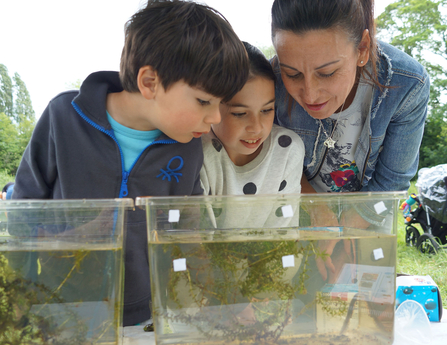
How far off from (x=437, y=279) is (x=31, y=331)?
328cm

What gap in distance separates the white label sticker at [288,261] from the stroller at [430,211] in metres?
3.13

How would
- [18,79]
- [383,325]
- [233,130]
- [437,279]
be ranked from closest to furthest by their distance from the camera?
[383,325] → [233,130] → [437,279] → [18,79]

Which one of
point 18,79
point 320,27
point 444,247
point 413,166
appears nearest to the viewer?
point 320,27

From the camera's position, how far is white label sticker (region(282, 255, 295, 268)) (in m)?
0.71

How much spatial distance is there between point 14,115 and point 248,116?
16.3ft

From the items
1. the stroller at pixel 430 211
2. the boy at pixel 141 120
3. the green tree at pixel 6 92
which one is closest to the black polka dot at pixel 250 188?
the boy at pixel 141 120

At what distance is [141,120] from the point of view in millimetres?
1065

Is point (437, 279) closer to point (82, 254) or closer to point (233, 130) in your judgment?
point (233, 130)

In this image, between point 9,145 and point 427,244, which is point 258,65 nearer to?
point 427,244

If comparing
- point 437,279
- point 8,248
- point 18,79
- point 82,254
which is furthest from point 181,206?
point 18,79

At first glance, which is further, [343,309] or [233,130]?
[233,130]

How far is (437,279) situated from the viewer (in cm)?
311

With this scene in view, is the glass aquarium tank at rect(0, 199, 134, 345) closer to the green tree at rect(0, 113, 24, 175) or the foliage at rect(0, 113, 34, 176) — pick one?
the foliage at rect(0, 113, 34, 176)

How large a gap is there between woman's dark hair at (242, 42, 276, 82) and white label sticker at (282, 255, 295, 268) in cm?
63
